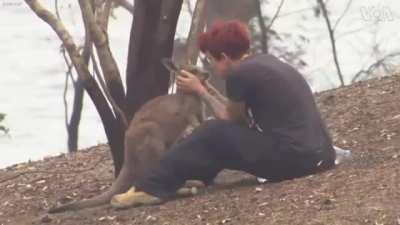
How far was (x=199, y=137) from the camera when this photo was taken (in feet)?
21.7

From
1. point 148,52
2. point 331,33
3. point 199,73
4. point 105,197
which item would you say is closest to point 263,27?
point 331,33

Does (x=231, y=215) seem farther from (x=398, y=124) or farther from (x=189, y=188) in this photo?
(x=398, y=124)

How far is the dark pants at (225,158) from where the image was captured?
6578mm

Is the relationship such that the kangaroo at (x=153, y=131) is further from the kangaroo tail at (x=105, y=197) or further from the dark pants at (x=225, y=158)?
the dark pants at (x=225, y=158)

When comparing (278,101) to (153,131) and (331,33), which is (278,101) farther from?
(331,33)

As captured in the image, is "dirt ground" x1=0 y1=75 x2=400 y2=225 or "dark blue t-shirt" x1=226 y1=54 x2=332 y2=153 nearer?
"dirt ground" x1=0 y1=75 x2=400 y2=225

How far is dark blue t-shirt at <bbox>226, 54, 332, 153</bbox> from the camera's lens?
21.3 ft

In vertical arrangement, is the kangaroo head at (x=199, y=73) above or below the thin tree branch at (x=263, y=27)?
below

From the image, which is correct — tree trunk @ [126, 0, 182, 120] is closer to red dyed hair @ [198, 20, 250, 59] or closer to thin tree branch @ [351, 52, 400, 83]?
red dyed hair @ [198, 20, 250, 59]

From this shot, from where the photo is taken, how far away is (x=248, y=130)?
6609 mm

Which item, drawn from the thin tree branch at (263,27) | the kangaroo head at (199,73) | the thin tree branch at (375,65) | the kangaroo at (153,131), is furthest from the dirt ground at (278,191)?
the thin tree branch at (375,65)

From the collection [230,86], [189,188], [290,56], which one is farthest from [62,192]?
[290,56]

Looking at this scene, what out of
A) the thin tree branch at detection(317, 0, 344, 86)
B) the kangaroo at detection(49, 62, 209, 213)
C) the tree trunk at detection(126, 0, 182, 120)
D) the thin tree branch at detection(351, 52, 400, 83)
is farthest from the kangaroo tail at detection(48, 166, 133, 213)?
the thin tree branch at detection(351, 52, 400, 83)

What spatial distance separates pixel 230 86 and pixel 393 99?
2719 mm
